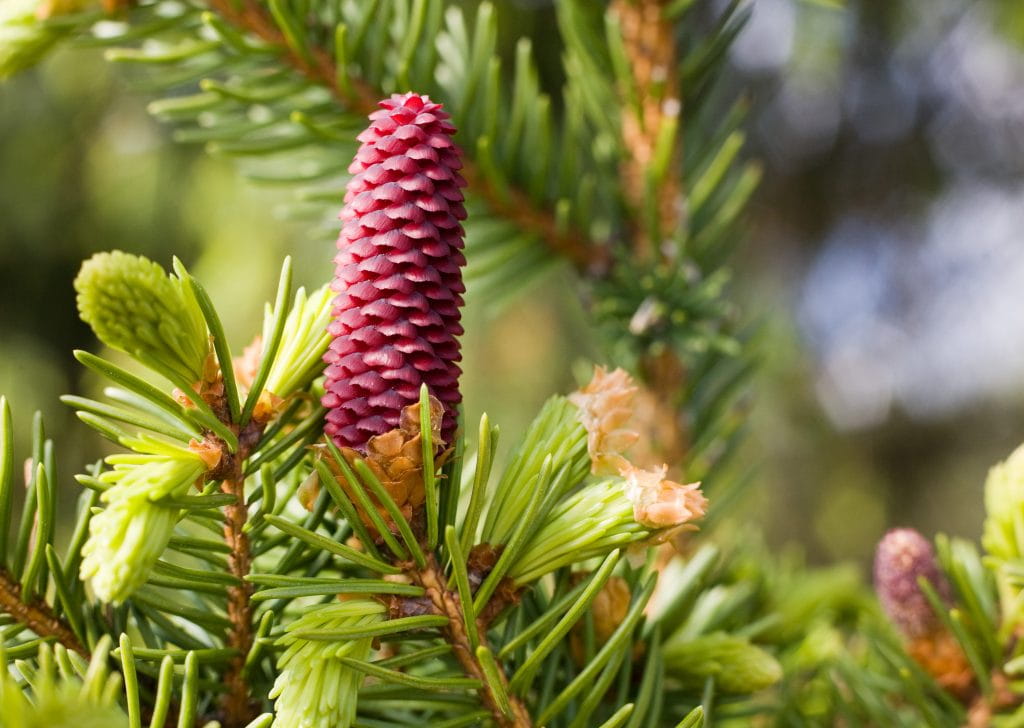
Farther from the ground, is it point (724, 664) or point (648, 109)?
point (648, 109)

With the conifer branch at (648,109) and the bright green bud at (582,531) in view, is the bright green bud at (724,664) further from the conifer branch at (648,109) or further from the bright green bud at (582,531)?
the conifer branch at (648,109)

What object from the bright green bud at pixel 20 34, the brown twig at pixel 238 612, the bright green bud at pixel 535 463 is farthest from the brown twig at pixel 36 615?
the bright green bud at pixel 20 34

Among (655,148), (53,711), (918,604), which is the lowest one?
(918,604)

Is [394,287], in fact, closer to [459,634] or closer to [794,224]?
[459,634]

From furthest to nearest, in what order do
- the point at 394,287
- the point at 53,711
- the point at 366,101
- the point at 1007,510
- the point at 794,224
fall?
the point at 794,224, the point at 366,101, the point at 1007,510, the point at 394,287, the point at 53,711

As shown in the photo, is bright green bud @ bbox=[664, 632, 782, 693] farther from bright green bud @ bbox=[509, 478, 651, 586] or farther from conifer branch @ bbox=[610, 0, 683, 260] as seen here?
conifer branch @ bbox=[610, 0, 683, 260]

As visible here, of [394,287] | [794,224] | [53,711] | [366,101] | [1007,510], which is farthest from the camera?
[794,224]

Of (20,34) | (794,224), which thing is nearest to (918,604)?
(20,34)

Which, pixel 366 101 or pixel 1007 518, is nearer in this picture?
pixel 1007 518
